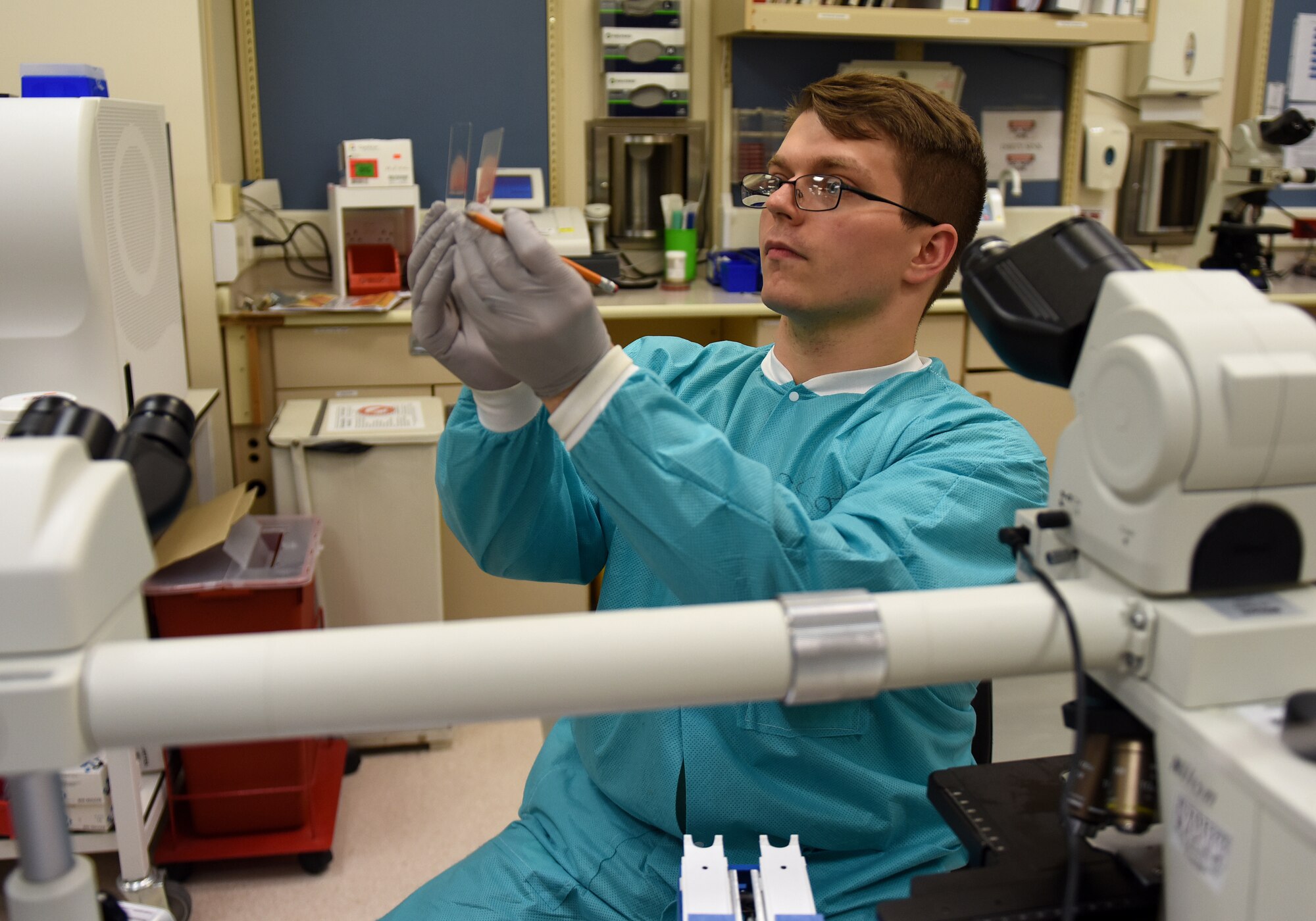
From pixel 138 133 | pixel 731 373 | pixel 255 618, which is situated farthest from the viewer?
pixel 255 618

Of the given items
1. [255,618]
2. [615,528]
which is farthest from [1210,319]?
Result: [255,618]

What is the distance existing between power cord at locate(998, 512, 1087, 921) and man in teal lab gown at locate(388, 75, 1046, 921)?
0.27m

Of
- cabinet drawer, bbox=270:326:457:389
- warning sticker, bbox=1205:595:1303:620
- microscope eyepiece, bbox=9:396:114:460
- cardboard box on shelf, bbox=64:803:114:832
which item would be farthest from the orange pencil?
cabinet drawer, bbox=270:326:457:389

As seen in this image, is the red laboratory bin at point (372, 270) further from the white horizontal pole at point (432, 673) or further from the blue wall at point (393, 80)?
the white horizontal pole at point (432, 673)

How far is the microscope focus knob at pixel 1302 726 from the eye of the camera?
0.56m

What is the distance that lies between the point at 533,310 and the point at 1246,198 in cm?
302

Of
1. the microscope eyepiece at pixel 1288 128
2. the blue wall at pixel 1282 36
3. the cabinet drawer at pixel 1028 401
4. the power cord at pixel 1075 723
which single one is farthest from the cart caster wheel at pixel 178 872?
the blue wall at pixel 1282 36

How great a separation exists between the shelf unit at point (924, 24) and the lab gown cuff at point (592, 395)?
225 centimetres

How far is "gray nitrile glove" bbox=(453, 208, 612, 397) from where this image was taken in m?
0.89

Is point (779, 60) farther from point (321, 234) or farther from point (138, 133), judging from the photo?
point (138, 133)

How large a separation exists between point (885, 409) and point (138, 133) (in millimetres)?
1406

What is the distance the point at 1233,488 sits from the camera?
0.62m

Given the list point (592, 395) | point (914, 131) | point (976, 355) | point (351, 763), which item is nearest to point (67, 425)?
point (592, 395)

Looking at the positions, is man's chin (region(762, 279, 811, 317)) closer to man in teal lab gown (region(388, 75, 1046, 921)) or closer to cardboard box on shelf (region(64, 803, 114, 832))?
man in teal lab gown (region(388, 75, 1046, 921))
